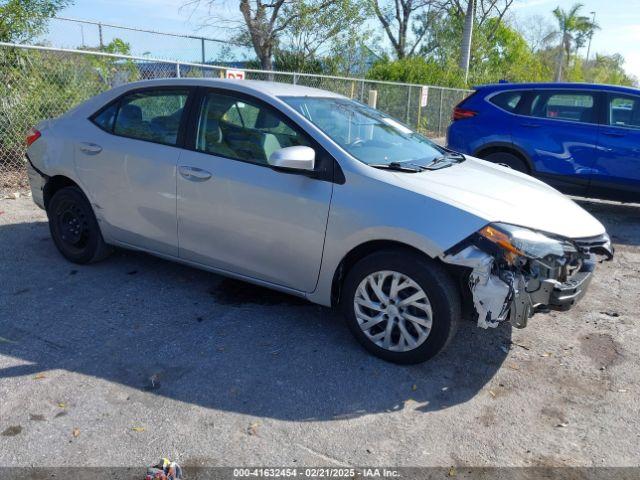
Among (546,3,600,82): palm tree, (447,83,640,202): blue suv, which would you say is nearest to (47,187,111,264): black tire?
(447,83,640,202): blue suv

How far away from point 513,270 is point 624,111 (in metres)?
5.36

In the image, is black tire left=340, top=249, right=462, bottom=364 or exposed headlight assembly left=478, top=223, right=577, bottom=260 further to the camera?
black tire left=340, top=249, right=462, bottom=364

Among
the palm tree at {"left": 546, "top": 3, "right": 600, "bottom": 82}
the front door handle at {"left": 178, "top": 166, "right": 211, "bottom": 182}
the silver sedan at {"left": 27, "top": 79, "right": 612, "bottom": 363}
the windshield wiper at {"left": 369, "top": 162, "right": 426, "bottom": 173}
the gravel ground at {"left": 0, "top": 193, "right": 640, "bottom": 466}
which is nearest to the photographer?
the gravel ground at {"left": 0, "top": 193, "right": 640, "bottom": 466}

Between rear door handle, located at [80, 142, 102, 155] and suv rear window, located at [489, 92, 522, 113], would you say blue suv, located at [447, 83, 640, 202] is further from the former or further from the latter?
rear door handle, located at [80, 142, 102, 155]

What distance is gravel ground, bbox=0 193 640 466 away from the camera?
2.79m

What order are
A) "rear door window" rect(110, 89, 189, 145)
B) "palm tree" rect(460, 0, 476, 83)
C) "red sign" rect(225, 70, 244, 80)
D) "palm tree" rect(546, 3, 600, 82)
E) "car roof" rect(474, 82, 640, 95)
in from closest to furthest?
"rear door window" rect(110, 89, 189, 145) → "car roof" rect(474, 82, 640, 95) → "red sign" rect(225, 70, 244, 80) → "palm tree" rect(460, 0, 476, 83) → "palm tree" rect(546, 3, 600, 82)

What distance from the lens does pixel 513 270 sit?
127 inches

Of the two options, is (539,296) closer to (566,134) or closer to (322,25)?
(566,134)

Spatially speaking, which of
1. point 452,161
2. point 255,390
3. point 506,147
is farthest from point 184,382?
point 506,147

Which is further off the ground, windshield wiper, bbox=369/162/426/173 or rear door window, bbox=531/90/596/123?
rear door window, bbox=531/90/596/123

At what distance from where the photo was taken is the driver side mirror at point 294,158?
3512 mm

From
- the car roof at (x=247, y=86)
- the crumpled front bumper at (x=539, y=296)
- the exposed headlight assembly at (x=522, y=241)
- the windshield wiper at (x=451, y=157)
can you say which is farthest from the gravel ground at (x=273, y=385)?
the car roof at (x=247, y=86)

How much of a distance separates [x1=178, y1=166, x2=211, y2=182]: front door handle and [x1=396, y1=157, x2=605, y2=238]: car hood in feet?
4.65

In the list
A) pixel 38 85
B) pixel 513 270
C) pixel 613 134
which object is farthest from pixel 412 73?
pixel 513 270
